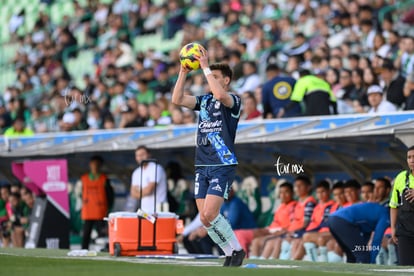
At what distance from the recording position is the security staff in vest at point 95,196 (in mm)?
18547

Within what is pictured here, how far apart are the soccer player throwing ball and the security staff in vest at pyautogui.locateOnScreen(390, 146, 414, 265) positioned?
196cm

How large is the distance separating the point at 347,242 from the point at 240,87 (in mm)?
6147

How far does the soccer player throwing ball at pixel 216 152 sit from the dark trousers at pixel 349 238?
292 cm

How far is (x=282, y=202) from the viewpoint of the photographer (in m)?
16.0

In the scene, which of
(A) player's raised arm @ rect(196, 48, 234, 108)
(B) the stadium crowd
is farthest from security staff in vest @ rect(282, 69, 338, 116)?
(A) player's raised arm @ rect(196, 48, 234, 108)

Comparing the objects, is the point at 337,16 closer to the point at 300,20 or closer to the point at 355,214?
the point at 300,20

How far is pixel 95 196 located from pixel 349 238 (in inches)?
243

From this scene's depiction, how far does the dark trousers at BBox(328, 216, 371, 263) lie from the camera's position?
44.2 feet

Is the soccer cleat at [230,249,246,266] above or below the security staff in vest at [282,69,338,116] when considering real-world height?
below

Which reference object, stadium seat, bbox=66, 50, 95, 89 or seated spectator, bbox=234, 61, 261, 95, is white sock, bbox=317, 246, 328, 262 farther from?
stadium seat, bbox=66, 50, 95, 89

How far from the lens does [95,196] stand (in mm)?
18594

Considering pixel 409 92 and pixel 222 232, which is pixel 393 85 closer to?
pixel 409 92

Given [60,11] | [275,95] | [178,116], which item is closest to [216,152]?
[275,95]

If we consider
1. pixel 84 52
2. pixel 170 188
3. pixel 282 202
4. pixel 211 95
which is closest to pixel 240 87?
pixel 170 188
